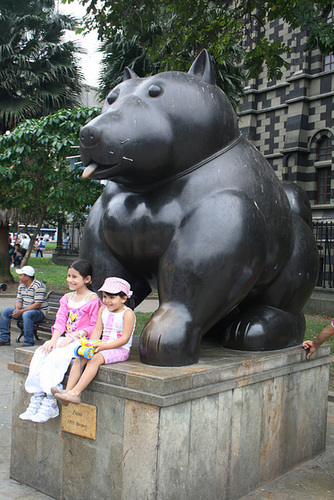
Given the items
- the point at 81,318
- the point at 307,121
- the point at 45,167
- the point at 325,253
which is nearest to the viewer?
the point at 81,318

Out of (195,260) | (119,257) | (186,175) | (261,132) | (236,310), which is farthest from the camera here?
(261,132)

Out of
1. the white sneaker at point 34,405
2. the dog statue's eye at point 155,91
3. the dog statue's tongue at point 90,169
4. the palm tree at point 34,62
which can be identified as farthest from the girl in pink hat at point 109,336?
the palm tree at point 34,62

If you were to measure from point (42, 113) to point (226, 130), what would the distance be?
1247 centimetres

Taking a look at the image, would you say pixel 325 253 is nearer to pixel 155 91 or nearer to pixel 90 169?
pixel 155 91

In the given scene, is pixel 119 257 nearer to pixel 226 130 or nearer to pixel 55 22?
pixel 226 130

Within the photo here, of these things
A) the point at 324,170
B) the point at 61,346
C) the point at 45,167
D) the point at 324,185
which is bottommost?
the point at 61,346

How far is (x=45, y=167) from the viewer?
10.8 meters

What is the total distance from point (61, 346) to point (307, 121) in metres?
17.5

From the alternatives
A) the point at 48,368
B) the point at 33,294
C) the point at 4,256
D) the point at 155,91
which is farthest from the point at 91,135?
the point at 4,256

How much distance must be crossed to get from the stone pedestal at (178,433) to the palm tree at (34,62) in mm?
12395

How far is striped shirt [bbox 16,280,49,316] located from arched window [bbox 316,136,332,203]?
13057 mm

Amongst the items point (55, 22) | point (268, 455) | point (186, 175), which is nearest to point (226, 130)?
point (186, 175)

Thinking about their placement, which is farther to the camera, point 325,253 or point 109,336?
point 325,253

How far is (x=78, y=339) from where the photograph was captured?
3.04 m
